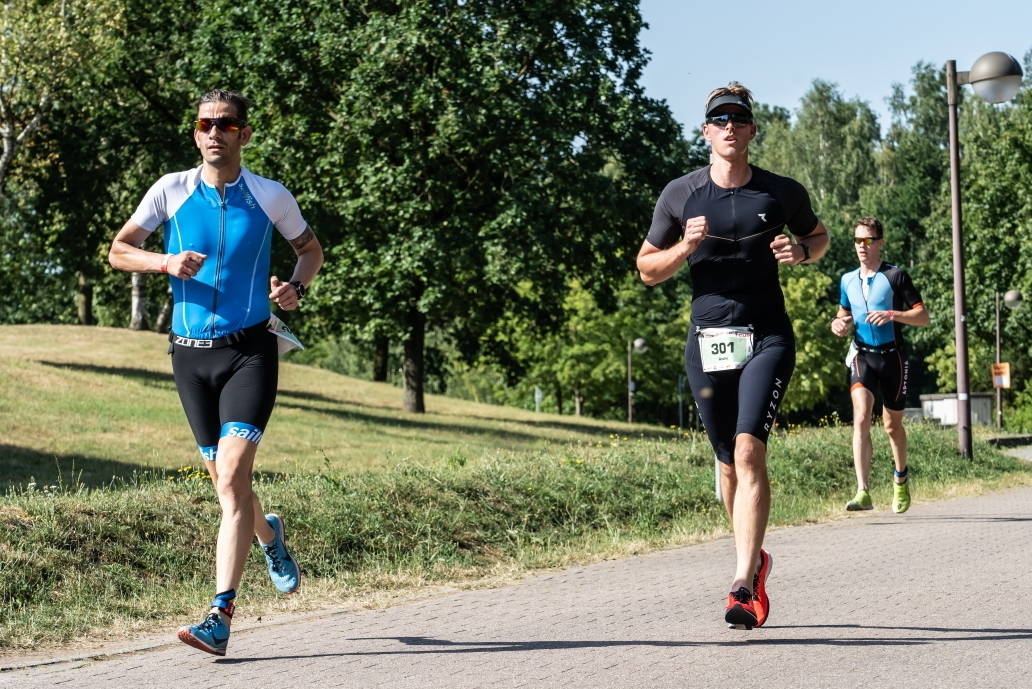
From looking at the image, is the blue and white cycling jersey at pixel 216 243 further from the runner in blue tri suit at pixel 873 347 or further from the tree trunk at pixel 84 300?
the tree trunk at pixel 84 300

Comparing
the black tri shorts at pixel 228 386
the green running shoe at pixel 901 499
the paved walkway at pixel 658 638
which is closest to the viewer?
the paved walkway at pixel 658 638

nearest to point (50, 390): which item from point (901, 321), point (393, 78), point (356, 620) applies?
point (393, 78)

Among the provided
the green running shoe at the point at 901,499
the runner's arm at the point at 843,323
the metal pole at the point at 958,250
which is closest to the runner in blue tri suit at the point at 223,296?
the runner's arm at the point at 843,323

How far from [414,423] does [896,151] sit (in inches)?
1978

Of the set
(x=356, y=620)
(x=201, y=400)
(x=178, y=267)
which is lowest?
(x=356, y=620)

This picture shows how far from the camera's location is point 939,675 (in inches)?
197

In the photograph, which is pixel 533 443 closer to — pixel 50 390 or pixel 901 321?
pixel 50 390

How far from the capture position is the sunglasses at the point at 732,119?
19.9ft

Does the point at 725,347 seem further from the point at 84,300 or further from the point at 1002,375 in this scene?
the point at 84,300

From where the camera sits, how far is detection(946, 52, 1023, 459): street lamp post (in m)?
16.4

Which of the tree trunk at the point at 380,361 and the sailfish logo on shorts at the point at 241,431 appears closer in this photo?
the sailfish logo on shorts at the point at 241,431

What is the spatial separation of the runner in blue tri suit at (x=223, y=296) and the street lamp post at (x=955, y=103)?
42.2ft

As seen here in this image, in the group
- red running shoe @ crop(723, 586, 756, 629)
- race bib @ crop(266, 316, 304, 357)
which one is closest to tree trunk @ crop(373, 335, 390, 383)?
race bib @ crop(266, 316, 304, 357)

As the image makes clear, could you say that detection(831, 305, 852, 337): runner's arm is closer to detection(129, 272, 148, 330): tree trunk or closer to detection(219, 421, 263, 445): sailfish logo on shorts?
detection(219, 421, 263, 445): sailfish logo on shorts
